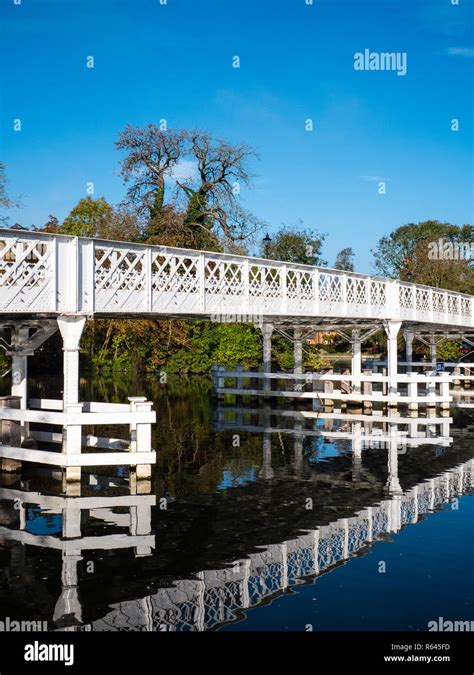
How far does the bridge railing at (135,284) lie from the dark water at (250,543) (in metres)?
3.78

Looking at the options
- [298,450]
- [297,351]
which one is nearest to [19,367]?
[298,450]

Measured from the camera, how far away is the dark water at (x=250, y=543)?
26.0 ft

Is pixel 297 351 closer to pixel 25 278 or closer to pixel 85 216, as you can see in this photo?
pixel 25 278

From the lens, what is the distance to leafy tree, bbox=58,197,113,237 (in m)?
61.4

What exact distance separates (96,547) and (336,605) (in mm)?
3777

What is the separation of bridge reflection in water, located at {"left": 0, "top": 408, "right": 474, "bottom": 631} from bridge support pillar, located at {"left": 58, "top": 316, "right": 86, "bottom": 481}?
780 mm

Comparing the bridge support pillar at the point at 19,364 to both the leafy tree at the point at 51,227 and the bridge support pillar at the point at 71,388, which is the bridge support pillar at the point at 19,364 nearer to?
the bridge support pillar at the point at 71,388

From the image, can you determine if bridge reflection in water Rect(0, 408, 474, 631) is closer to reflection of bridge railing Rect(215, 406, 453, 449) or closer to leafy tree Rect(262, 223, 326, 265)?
reflection of bridge railing Rect(215, 406, 453, 449)

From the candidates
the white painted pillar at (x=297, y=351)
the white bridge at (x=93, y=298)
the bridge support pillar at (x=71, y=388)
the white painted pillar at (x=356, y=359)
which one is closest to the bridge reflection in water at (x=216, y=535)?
the bridge support pillar at (x=71, y=388)

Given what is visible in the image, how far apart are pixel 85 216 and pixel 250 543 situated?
57.2 metres

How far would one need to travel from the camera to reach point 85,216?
211ft
